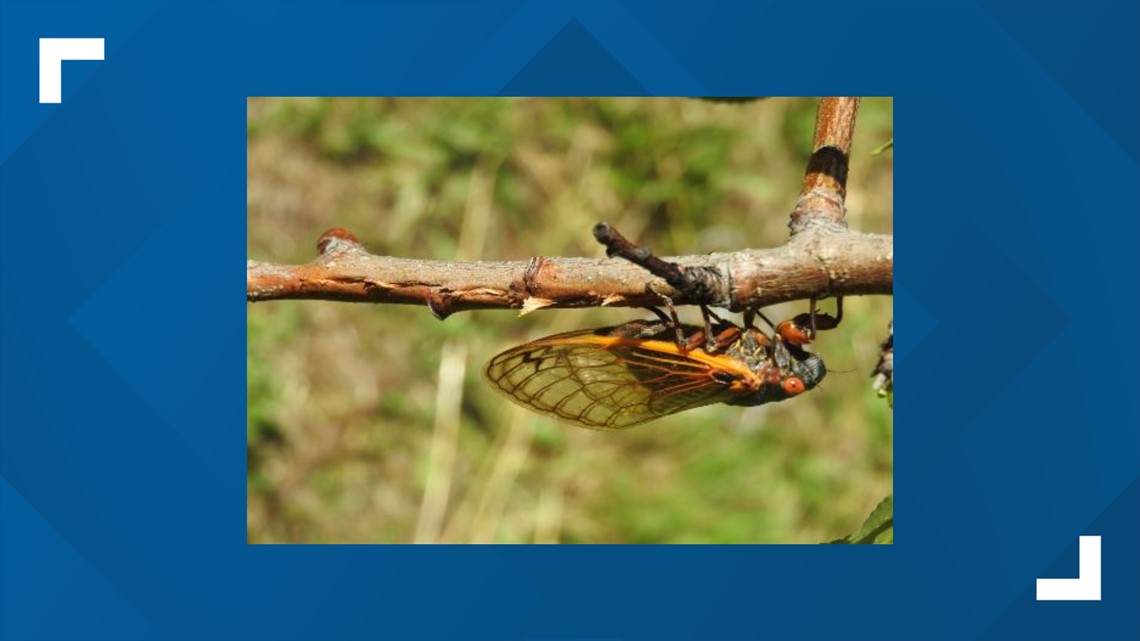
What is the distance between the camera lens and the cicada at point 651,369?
2174 millimetres

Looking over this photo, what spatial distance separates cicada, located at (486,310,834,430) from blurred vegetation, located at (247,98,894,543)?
186 centimetres

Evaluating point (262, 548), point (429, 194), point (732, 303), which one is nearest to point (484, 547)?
point (262, 548)

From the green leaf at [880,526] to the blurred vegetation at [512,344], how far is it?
205cm

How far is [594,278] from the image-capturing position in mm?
1746

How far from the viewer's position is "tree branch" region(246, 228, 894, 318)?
1.70m

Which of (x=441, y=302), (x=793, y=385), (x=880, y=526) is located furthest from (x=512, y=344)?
(x=441, y=302)

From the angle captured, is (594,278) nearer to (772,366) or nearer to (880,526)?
(772,366)

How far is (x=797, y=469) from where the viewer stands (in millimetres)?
4340

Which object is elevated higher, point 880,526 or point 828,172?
point 828,172

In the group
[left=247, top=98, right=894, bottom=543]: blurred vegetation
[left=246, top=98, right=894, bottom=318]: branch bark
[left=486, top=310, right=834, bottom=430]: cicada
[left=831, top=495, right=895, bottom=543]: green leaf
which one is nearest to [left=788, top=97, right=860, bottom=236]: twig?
[left=246, top=98, right=894, bottom=318]: branch bark

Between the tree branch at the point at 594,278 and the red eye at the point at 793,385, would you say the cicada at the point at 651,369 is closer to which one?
the red eye at the point at 793,385

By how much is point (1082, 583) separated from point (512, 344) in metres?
2.44

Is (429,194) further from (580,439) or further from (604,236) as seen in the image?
(604,236)
